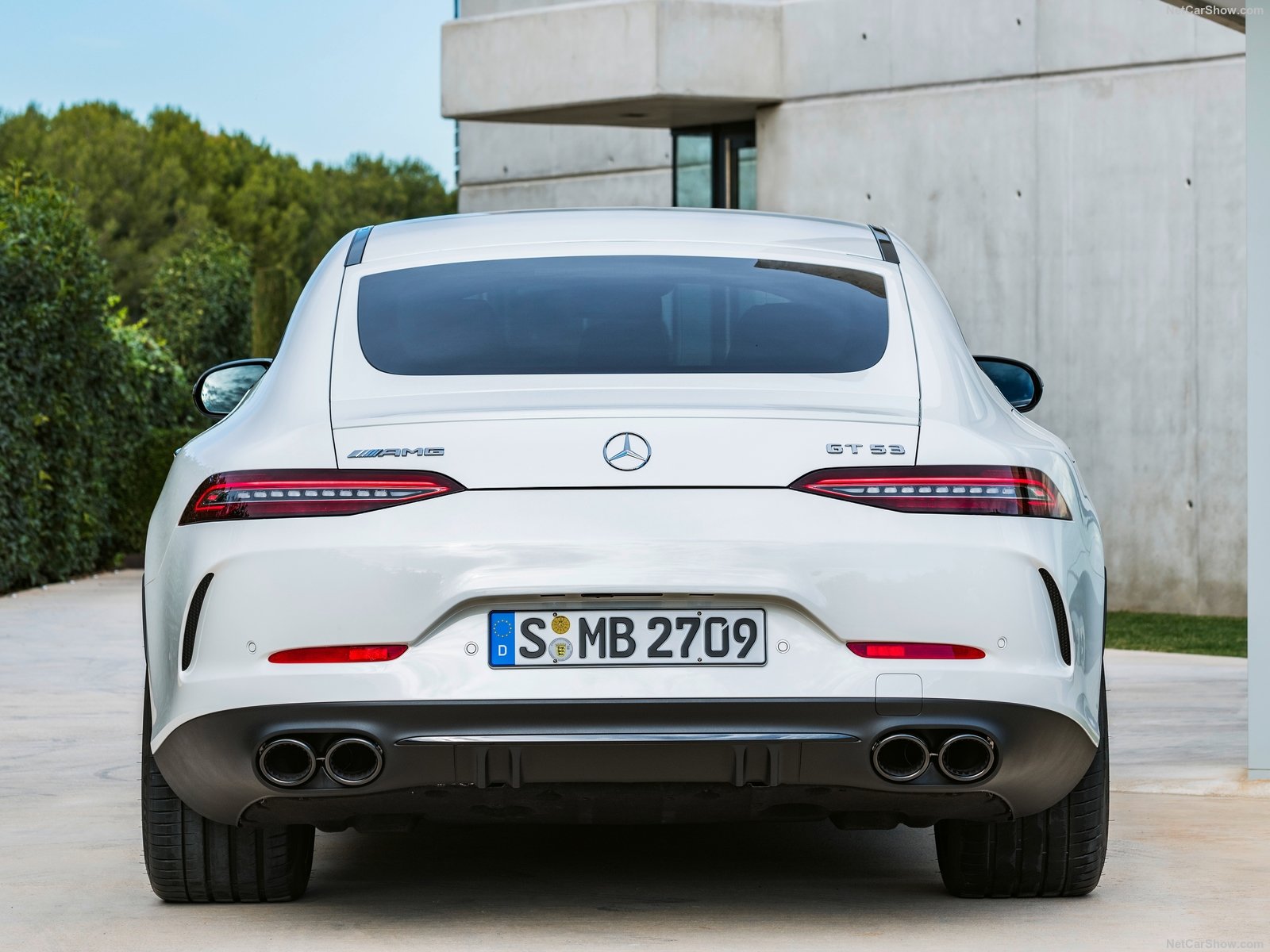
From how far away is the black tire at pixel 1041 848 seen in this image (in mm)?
4453

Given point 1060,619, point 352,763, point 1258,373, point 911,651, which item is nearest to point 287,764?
point 352,763

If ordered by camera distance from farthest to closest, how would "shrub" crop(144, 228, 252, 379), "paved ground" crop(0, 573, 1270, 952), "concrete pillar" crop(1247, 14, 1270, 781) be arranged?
1. "shrub" crop(144, 228, 252, 379)
2. "concrete pillar" crop(1247, 14, 1270, 781)
3. "paved ground" crop(0, 573, 1270, 952)

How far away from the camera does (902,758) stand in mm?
3996

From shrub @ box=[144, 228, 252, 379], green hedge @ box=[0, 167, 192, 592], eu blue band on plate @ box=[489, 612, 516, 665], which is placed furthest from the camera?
shrub @ box=[144, 228, 252, 379]

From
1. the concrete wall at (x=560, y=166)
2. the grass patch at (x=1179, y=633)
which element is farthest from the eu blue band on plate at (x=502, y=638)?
the concrete wall at (x=560, y=166)

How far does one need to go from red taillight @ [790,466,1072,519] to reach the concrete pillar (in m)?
2.53

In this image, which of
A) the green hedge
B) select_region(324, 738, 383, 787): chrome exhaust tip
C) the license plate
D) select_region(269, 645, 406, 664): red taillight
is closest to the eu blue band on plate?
the license plate

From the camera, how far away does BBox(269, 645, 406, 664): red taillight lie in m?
3.87

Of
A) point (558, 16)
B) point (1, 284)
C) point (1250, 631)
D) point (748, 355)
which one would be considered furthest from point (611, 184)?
point (748, 355)

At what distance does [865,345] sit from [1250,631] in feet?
7.99

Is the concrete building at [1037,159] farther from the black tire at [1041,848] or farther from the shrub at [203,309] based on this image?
the shrub at [203,309]

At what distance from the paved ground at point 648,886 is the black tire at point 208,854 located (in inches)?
2.0

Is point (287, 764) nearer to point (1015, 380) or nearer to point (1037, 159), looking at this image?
point (1015, 380)

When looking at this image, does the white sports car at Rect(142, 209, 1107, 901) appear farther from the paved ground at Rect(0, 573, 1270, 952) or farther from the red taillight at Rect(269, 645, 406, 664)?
the paved ground at Rect(0, 573, 1270, 952)
